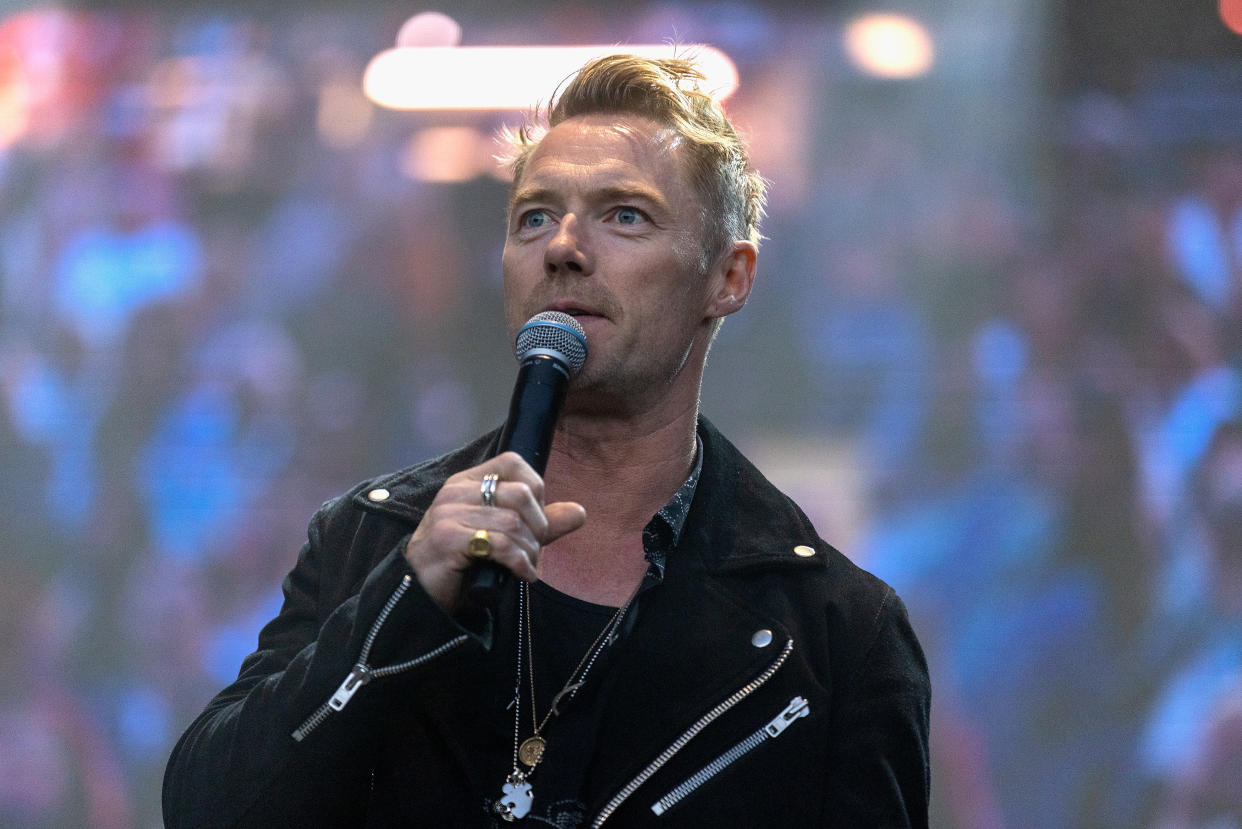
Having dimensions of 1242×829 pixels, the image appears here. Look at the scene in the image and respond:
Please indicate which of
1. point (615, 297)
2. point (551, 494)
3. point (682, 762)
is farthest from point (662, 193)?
point (682, 762)

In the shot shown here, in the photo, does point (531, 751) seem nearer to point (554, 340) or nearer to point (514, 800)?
point (514, 800)

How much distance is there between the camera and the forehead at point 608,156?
187 cm

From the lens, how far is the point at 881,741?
1744 mm

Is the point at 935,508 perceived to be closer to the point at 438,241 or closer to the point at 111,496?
the point at 438,241

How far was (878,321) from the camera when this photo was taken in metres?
4.16

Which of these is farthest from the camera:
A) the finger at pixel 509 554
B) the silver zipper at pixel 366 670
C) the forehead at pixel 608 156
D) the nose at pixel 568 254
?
the forehead at pixel 608 156

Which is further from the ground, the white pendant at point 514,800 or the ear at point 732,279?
the ear at point 732,279

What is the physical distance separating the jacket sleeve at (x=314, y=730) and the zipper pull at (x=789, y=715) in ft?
1.71

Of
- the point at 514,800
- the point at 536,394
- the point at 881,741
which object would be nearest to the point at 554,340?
the point at 536,394

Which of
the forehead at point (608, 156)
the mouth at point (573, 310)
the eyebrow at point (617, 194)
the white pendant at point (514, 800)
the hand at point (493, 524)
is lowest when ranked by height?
the white pendant at point (514, 800)

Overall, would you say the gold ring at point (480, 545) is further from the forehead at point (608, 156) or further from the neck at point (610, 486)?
the forehead at point (608, 156)

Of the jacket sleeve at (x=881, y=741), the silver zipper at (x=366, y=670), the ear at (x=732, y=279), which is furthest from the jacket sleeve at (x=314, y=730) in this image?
the ear at (x=732, y=279)

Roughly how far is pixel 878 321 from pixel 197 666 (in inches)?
103

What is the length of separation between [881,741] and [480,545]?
0.79m
